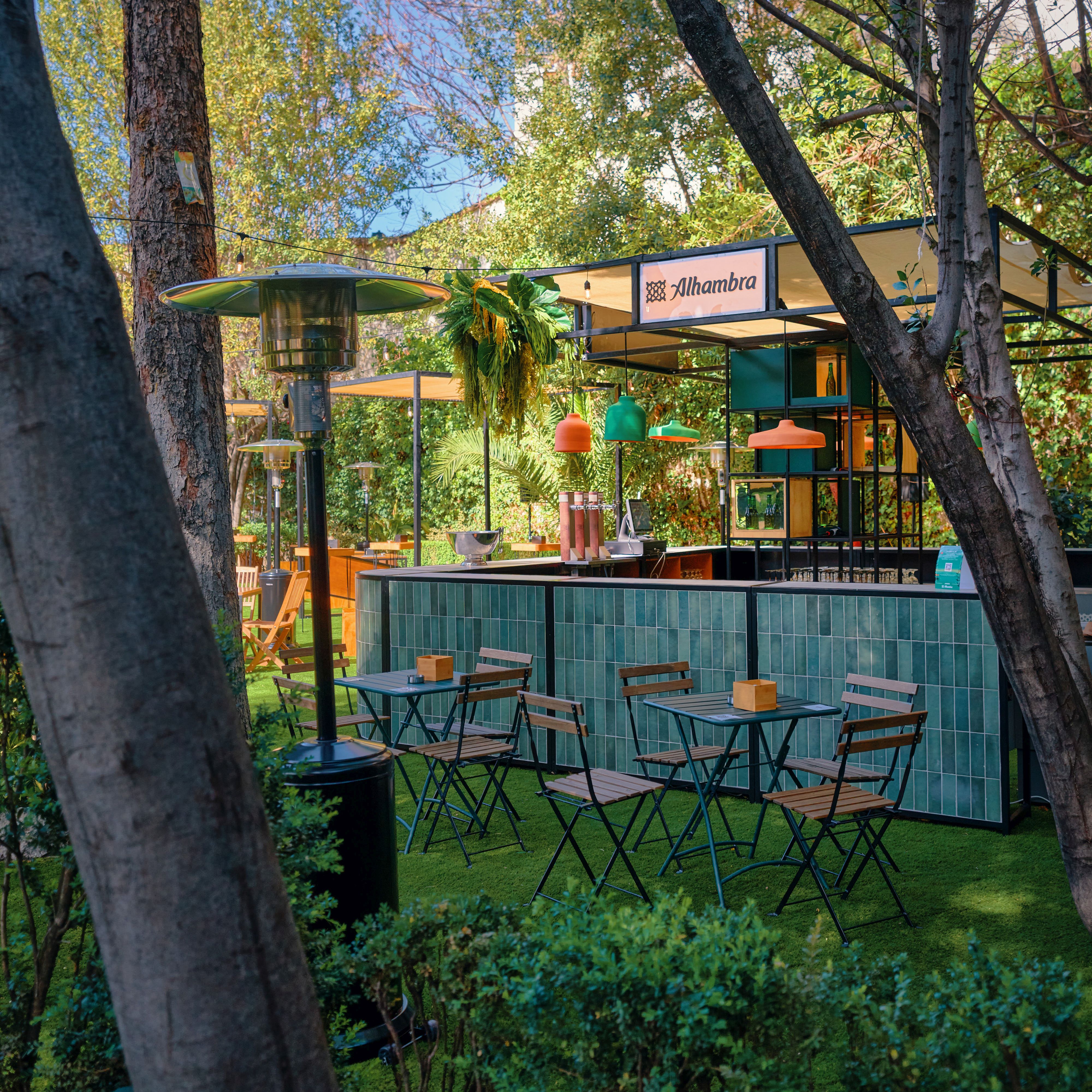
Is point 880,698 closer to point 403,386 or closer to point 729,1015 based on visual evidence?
point 729,1015

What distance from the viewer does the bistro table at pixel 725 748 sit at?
4578 millimetres

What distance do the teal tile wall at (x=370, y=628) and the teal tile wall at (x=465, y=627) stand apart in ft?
0.35

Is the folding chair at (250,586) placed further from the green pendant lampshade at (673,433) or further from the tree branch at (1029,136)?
the tree branch at (1029,136)

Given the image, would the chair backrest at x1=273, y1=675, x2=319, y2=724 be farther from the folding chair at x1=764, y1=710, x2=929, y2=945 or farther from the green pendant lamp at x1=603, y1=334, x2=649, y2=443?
the green pendant lamp at x1=603, y1=334, x2=649, y2=443

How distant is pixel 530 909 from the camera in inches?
80.9

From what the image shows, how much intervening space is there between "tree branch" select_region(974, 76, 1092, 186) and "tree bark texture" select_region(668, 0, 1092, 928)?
2850 millimetres

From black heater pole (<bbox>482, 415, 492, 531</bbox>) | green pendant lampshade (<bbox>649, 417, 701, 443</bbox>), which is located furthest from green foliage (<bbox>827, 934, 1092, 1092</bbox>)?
green pendant lampshade (<bbox>649, 417, 701, 443</bbox>)

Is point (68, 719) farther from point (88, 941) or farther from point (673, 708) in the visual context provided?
point (673, 708)

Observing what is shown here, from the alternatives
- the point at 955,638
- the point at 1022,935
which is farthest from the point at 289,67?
the point at 1022,935

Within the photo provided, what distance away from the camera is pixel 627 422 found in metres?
7.75

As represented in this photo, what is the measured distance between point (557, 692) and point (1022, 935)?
3192mm

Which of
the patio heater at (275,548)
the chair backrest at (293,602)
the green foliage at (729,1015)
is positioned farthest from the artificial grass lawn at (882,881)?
the patio heater at (275,548)

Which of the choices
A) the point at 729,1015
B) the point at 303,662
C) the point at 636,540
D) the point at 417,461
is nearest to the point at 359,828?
the point at 729,1015

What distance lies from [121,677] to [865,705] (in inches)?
188
